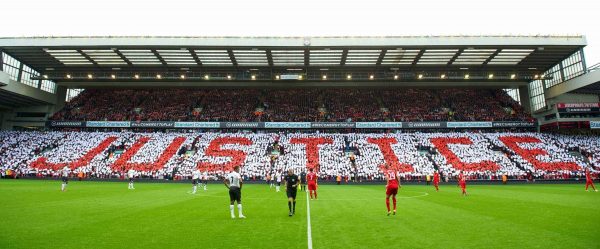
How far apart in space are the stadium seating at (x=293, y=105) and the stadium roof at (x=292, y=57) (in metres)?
4.38

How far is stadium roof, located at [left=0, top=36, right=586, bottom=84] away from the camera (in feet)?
135

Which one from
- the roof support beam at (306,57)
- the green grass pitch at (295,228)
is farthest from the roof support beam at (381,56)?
the green grass pitch at (295,228)

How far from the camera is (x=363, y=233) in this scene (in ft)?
28.8

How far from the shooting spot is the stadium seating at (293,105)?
50625mm

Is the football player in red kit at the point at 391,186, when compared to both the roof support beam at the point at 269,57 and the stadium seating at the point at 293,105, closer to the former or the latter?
the roof support beam at the point at 269,57

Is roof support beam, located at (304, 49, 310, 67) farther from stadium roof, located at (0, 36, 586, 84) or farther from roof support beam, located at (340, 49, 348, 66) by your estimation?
roof support beam, located at (340, 49, 348, 66)

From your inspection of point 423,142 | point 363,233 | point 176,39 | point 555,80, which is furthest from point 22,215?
point 555,80

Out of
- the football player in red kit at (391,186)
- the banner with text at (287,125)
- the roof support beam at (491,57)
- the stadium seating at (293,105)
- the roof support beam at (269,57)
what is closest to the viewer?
the football player in red kit at (391,186)

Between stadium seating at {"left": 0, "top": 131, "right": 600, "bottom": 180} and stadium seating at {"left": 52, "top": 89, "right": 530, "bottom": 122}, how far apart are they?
346 cm

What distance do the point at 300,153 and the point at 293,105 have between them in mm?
12091

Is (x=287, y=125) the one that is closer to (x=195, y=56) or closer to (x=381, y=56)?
(x=195, y=56)

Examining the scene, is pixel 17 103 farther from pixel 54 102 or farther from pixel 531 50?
pixel 531 50

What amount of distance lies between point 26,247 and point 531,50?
50876 mm

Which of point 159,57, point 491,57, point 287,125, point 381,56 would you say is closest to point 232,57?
point 159,57
